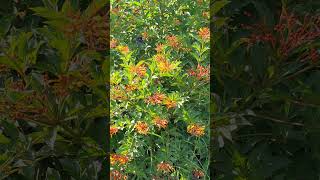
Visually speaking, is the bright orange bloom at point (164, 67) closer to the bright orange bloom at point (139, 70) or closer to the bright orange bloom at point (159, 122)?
the bright orange bloom at point (139, 70)

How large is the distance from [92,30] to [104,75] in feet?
0.57

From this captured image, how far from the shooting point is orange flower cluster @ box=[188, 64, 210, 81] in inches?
122

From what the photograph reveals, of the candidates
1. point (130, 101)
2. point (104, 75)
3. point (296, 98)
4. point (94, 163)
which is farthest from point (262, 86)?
point (130, 101)

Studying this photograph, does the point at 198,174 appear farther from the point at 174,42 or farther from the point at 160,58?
the point at 174,42

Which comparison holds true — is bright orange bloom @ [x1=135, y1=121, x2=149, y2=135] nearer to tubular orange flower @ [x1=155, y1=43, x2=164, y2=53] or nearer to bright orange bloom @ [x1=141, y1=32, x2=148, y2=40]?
tubular orange flower @ [x1=155, y1=43, x2=164, y2=53]

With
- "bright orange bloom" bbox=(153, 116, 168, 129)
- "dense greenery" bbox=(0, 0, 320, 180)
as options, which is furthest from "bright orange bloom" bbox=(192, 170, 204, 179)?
"dense greenery" bbox=(0, 0, 320, 180)

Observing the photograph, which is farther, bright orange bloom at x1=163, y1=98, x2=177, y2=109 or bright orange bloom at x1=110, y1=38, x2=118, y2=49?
bright orange bloom at x1=110, y1=38, x2=118, y2=49

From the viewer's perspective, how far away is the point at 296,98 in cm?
179

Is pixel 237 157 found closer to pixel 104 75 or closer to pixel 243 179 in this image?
pixel 243 179

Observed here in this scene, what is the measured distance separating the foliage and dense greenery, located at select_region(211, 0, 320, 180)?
0.45m

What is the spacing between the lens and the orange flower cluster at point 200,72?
3090 mm

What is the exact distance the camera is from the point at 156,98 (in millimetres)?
3004

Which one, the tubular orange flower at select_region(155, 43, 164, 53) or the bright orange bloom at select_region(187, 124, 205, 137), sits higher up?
the tubular orange flower at select_region(155, 43, 164, 53)

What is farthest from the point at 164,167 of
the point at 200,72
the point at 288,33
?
the point at 288,33
